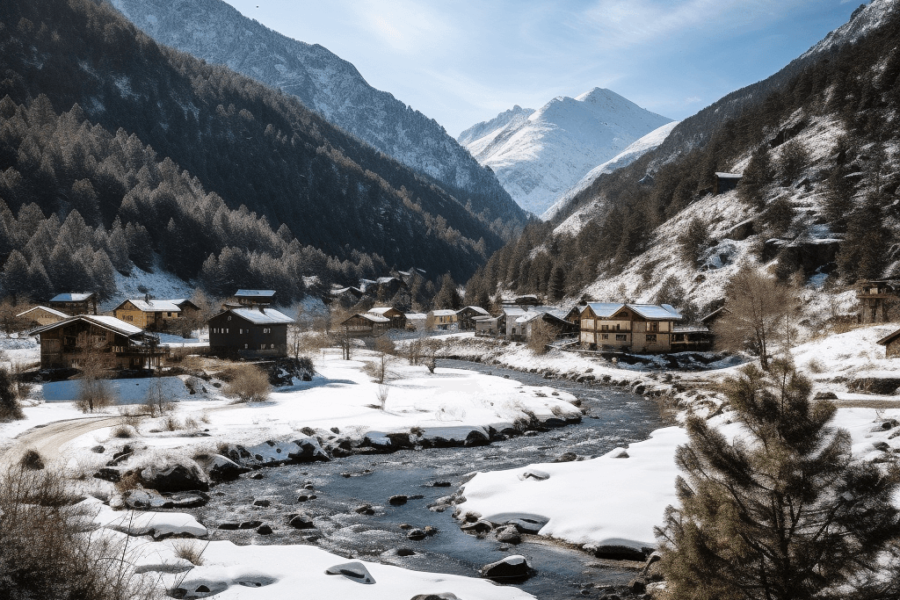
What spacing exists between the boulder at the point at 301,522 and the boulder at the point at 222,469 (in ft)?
28.7

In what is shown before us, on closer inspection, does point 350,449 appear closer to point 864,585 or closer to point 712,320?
point 864,585

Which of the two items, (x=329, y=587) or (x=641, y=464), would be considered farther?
(x=641, y=464)

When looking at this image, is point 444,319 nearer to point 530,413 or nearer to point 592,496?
point 530,413

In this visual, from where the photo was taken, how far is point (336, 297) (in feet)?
596

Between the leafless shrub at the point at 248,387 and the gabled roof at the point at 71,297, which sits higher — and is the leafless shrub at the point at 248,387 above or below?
below

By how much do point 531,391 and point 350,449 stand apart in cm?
2593

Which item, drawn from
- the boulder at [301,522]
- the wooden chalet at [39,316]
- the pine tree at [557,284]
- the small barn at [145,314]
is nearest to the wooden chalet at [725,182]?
the pine tree at [557,284]

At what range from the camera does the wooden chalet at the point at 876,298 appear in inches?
2470

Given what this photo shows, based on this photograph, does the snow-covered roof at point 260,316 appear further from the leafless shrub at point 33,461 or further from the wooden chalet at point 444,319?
the wooden chalet at point 444,319

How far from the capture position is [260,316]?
70438 mm

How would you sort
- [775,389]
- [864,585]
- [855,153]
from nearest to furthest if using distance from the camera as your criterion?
1. [864,585]
2. [775,389]
3. [855,153]

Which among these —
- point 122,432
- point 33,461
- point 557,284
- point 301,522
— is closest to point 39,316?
point 122,432

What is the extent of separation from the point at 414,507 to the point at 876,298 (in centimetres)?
6432

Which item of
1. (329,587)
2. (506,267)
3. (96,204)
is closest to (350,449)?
(329,587)
